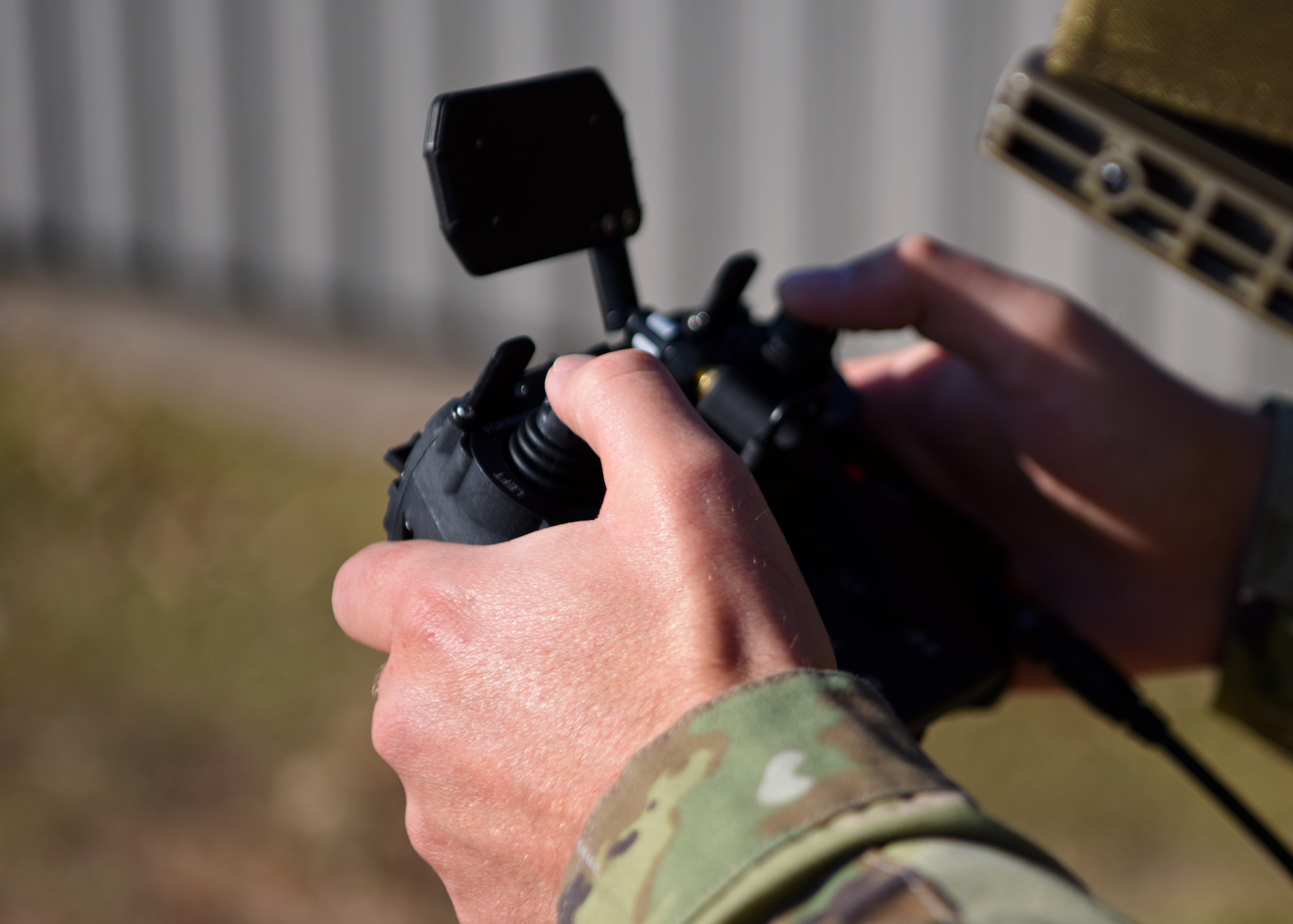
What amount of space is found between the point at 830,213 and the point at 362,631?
2.69 m

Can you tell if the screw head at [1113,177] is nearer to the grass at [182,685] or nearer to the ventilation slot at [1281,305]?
the ventilation slot at [1281,305]

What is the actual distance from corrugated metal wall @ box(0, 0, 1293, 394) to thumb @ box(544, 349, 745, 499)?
2.49m

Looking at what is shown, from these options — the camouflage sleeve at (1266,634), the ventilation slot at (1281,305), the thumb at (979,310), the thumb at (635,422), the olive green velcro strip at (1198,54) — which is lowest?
the camouflage sleeve at (1266,634)

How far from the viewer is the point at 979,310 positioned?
1.40 metres

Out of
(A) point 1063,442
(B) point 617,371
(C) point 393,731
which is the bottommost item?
(A) point 1063,442

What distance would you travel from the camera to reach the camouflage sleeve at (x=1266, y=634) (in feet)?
4.56

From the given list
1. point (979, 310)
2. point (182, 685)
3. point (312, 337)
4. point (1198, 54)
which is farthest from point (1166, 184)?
point (312, 337)

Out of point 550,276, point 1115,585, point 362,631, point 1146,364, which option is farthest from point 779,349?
point 550,276

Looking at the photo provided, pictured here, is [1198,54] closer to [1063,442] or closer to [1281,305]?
[1281,305]

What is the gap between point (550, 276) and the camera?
3.72 m

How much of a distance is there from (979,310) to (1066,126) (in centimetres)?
37

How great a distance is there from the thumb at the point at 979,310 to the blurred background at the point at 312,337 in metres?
1.03

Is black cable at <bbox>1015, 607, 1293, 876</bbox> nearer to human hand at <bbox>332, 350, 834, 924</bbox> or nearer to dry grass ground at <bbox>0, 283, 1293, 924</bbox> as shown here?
human hand at <bbox>332, 350, 834, 924</bbox>

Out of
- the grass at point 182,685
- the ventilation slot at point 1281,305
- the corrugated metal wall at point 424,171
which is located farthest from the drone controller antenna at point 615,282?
the corrugated metal wall at point 424,171
